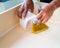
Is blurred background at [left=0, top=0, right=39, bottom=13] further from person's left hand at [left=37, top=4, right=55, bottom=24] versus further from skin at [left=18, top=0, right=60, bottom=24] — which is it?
person's left hand at [left=37, top=4, right=55, bottom=24]

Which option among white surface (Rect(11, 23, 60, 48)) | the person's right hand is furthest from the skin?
white surface (Rect(11, 23, 60, 48))

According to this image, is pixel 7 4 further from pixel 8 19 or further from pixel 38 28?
pixel 38 28

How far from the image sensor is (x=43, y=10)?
78cm

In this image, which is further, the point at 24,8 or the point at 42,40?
the point at 24,8

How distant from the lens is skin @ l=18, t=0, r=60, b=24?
78cm

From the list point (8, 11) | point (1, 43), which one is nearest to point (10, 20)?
point (8, 11)

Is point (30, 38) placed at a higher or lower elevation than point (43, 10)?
lower

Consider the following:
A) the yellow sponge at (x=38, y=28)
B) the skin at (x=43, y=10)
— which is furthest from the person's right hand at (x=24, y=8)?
the yellow sponge at (x=38, y=28)

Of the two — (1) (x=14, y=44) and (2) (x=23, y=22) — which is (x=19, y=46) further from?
(2) (x=23, y=22)

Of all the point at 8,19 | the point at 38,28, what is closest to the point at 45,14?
the point at 38,28

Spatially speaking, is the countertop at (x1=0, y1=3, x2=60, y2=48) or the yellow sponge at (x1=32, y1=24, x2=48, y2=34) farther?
Answer: the yellow sponge at (x1=32, y1=24, x2=48, y2=34)

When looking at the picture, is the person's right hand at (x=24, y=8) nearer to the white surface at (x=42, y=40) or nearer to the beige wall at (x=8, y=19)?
the beige wall at (x=8, y=19)

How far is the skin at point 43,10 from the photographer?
2.55ft

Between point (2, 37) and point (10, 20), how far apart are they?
136 millimetres
